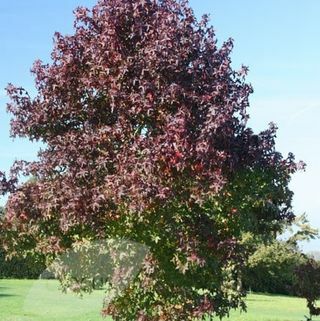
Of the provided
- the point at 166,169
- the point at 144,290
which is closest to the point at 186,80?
the point at 166,169

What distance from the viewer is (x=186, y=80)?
10.4m

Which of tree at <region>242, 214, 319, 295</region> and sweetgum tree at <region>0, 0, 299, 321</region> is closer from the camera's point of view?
sweetgum tree at <region>0, 0, 299, 321</region>

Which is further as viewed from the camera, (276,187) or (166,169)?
(276,187)

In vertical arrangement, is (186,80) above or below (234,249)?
above

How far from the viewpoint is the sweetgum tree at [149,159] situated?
30.3 ft

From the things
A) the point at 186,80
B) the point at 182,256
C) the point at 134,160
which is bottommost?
the point at 182,256

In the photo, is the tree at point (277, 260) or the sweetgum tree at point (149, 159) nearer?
the sweetgum tree at point (149, 159)

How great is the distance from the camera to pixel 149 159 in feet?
29.6

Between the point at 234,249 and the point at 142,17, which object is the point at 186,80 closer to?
the point at 142,17

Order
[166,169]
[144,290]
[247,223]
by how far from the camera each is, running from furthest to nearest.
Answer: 1. [247,223]
2. [144,290]
3. [166,169]

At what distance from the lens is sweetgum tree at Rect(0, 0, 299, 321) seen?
9.23 m

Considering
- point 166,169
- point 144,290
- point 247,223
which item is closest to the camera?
point 166,169

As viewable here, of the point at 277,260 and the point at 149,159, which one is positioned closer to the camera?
the point at 149,159

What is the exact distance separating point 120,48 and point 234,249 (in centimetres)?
435
